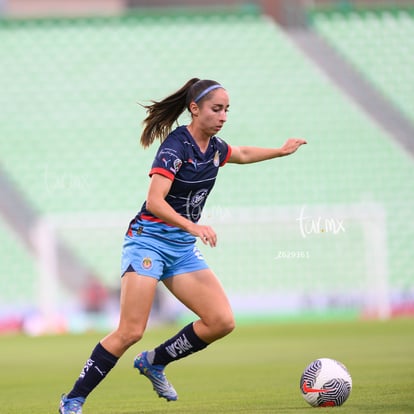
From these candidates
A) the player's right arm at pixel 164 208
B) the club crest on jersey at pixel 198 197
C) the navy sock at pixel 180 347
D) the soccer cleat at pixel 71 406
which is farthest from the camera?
the navy sock at pixel 180 347

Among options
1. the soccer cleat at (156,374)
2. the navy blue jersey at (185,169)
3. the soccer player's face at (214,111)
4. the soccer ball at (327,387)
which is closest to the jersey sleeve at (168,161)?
the navy blue jersey at (185,169)

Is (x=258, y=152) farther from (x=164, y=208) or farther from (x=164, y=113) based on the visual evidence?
(x=164, y=208)

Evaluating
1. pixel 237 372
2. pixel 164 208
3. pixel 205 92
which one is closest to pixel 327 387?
pixel 164 208

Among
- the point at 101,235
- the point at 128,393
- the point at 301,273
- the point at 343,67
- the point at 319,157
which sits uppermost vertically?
the point at 343,67

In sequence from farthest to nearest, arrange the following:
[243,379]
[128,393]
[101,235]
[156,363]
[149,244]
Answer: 1. [101,235]
2. [243,379]
3. [128,393]
4. [156,363]
5. [149,244]

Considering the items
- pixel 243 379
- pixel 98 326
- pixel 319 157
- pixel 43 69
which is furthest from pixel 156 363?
pixel 43 69

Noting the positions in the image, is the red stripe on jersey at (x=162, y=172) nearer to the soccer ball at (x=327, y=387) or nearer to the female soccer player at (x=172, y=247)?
the female soccer player at (x=172, y=247)

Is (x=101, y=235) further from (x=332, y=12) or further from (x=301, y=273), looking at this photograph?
(x=332, y=12)

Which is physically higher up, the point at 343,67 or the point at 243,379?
the point at 343,67

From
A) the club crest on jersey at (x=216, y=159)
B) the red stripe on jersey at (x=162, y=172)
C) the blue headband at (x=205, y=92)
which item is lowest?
the red stripe on jersey at (x=162, y=172)

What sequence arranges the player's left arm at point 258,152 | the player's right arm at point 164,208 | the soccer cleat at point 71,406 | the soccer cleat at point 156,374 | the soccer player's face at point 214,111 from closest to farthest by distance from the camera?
the player's right arm at point 164,208, the soccer cleat at point 71,406, the soccer player's face at point 214,111, the soccer cleat at point 156,374, the player's left arm at point 258,152

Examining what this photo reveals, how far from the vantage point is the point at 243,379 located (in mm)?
8312

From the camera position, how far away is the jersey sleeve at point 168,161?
19.0 feet

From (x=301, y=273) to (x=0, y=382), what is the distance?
10.7 m
